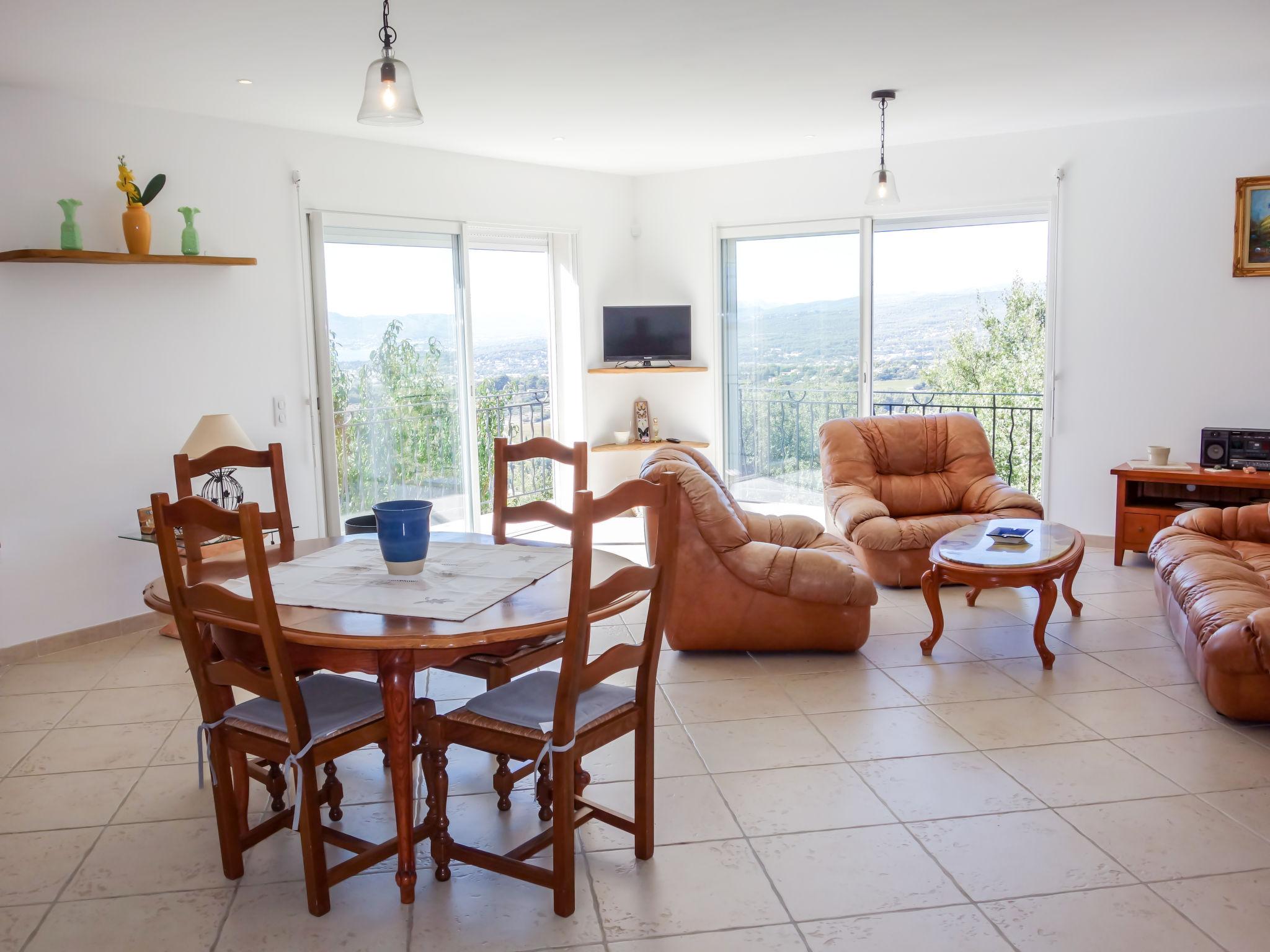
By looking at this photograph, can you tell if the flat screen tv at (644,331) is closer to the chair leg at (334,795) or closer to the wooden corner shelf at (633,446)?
the wooden corner shelf at (633,446)

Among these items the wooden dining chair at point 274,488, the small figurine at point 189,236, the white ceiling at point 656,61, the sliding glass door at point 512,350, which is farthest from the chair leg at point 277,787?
the sliding glass door at point 512,350

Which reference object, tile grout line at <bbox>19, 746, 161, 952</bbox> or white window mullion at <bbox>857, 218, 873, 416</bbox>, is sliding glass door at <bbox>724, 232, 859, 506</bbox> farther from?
tile grout line at <bbox>19, 746, 161, 952</bbox>

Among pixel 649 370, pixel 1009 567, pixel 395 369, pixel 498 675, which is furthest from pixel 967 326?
pixel 498 675

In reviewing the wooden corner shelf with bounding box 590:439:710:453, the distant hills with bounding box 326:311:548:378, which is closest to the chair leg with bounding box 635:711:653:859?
the distant hills with bounding box 326:311:548:378

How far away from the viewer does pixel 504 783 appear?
2.90 meters

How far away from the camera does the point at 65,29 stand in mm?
3496

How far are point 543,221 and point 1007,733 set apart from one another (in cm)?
464

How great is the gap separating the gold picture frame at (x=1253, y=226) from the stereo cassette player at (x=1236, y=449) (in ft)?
2.95

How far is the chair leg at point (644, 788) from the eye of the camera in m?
2.58

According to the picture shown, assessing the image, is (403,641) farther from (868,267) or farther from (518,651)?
(868,267)

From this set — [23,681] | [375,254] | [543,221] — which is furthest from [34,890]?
[543,221]

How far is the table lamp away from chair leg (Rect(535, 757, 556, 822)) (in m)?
2.25

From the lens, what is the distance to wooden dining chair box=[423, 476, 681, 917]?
89.6 inches

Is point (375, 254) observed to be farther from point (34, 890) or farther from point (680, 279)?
point (34, 890)
